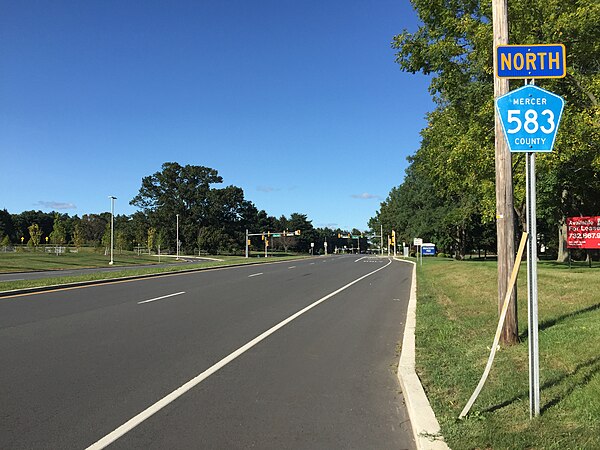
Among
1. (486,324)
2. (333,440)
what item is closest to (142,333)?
(333,440)

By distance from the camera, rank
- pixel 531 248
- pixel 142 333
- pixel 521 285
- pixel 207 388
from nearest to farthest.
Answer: pixel 531 248 < pixel 207 388 < pixel 142 333 < pixel 521 285

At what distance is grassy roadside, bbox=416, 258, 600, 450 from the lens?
399cm

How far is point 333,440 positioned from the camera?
432 centimetres

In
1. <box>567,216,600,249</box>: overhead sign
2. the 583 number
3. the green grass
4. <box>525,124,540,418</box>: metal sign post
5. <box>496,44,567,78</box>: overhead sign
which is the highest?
<box>496,44,567,78</box>: overhead sign

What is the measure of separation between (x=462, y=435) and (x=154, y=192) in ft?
349

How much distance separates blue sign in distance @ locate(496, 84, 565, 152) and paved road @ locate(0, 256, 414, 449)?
287 centimetres

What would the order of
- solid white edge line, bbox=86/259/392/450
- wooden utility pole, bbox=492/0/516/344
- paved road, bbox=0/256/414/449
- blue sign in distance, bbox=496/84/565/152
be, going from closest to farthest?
solid white edge line, bbox=86/259/392/450
paved road, bbox=0/256/414/449
blue sign in distance, bbox=496/84/565/152
wooden utility pole, bbox=492/0/516/344

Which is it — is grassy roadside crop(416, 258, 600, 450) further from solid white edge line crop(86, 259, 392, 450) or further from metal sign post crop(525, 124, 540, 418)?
solid white edge line crop(86, 259, 392, 450)

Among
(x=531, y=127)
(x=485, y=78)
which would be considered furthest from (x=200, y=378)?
(x=485, y=78)

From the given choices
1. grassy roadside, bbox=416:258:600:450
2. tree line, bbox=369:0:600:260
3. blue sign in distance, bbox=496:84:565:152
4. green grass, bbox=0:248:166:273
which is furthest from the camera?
green grass, bbox=0:248:166:273

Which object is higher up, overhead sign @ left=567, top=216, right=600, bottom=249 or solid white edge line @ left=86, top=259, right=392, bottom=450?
overhead sign @ left=567, top=216, right=600, bottom=249

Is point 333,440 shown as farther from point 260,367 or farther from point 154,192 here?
point 154,192

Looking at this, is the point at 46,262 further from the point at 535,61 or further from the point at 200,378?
the point at 535,61

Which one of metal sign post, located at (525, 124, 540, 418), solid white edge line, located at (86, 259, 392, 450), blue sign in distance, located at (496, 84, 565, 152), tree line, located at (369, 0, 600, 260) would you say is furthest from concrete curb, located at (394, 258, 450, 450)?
tree line, located at (369, 0, 600, 260)
